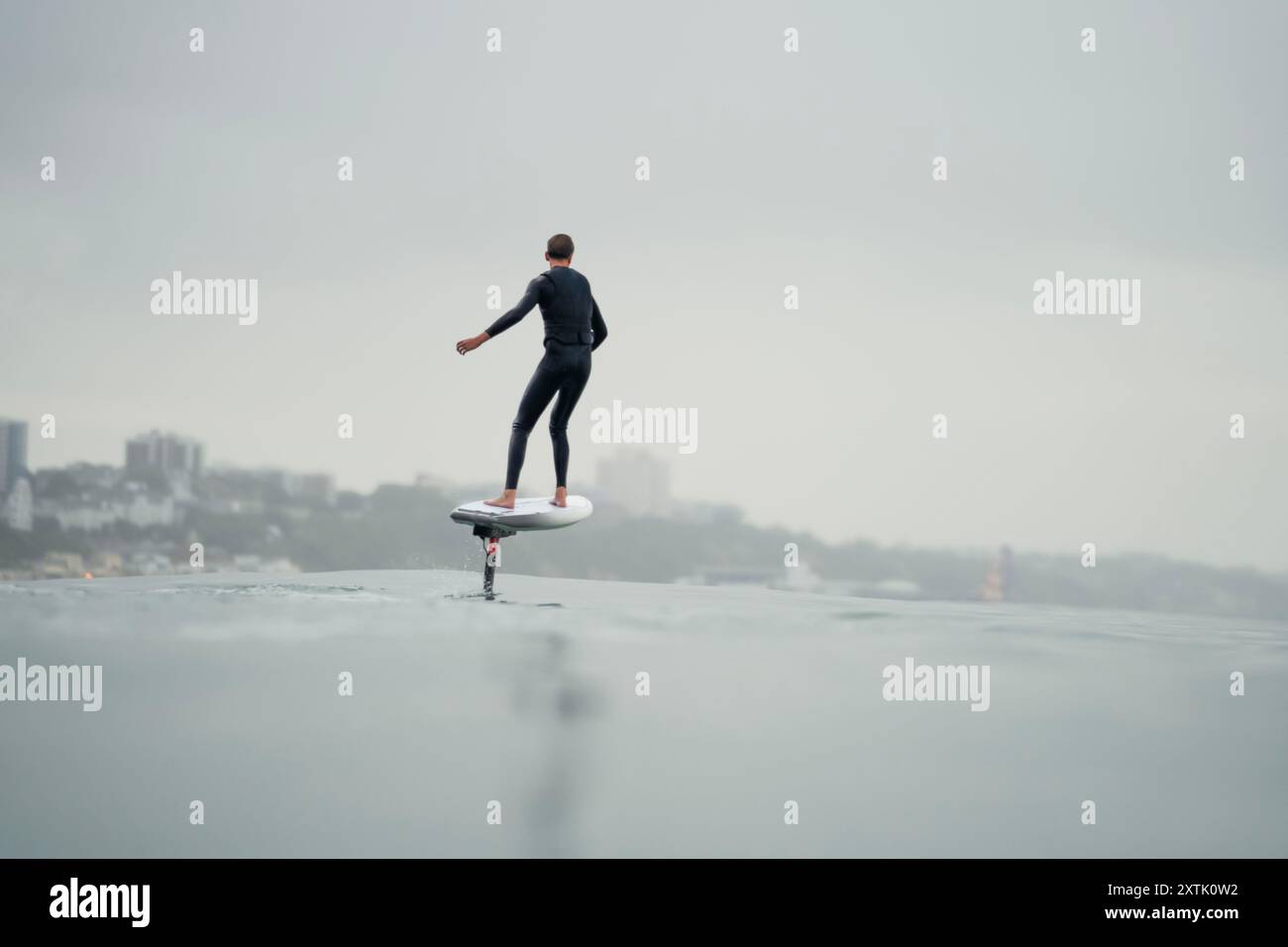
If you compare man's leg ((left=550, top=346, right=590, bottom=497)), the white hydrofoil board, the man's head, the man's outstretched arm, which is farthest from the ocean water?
the man's head

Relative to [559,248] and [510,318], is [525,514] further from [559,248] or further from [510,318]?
[559,248]

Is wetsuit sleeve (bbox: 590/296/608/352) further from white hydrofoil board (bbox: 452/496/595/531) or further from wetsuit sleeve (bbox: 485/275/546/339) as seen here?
white hydrofoil board (bbox: 452/496/595/531)

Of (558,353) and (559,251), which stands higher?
(559,251)

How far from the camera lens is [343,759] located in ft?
15.2

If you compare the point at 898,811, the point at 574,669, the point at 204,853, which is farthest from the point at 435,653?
the point at 898,811

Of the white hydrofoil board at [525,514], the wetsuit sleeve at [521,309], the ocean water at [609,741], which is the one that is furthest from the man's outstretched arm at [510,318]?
the ocean water at [609,741]

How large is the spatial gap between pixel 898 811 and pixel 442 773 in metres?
1.75

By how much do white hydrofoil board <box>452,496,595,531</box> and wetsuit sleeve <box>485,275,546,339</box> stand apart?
1.41 meters

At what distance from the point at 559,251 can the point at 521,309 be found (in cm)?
62

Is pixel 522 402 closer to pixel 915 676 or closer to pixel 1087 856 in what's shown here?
pixel 915 676

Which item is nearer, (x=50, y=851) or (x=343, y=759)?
(x=50, y=851)

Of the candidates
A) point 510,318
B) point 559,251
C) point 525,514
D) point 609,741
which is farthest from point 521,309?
point 609,741

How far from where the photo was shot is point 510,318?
337 inches

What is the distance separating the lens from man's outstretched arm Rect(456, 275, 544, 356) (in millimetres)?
8516
